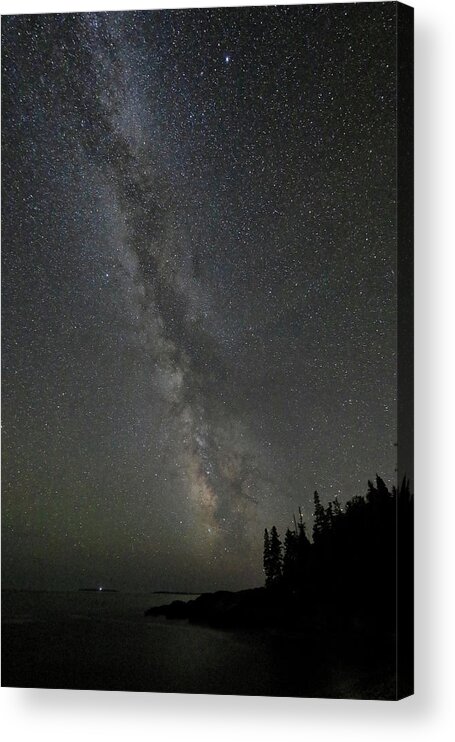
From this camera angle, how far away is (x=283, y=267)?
4.62 meters

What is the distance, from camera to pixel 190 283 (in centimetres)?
469

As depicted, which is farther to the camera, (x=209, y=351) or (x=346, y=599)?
(x=209, y=351)

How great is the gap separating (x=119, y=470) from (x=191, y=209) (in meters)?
0.81

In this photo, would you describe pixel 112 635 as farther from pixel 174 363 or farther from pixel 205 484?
pixel 174 363

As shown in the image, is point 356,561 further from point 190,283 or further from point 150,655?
point 190,283

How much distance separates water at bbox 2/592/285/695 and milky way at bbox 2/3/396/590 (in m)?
0.07

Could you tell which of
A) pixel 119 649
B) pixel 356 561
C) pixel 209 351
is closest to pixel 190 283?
pixel 209 351

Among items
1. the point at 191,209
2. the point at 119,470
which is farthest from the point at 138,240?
the point at 119,470

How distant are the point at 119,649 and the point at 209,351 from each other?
923mm

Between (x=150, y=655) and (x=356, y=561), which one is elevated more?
(x=356, y=561)

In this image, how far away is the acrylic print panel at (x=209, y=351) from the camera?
4.55 meters

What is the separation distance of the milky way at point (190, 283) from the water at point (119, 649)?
2.9 inches

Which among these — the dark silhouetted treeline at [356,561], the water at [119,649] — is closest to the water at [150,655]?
the water at [119,649]

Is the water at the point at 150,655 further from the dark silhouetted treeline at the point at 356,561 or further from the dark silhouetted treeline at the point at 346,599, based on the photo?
the dark silhouetted treeline at the point at 356,561
